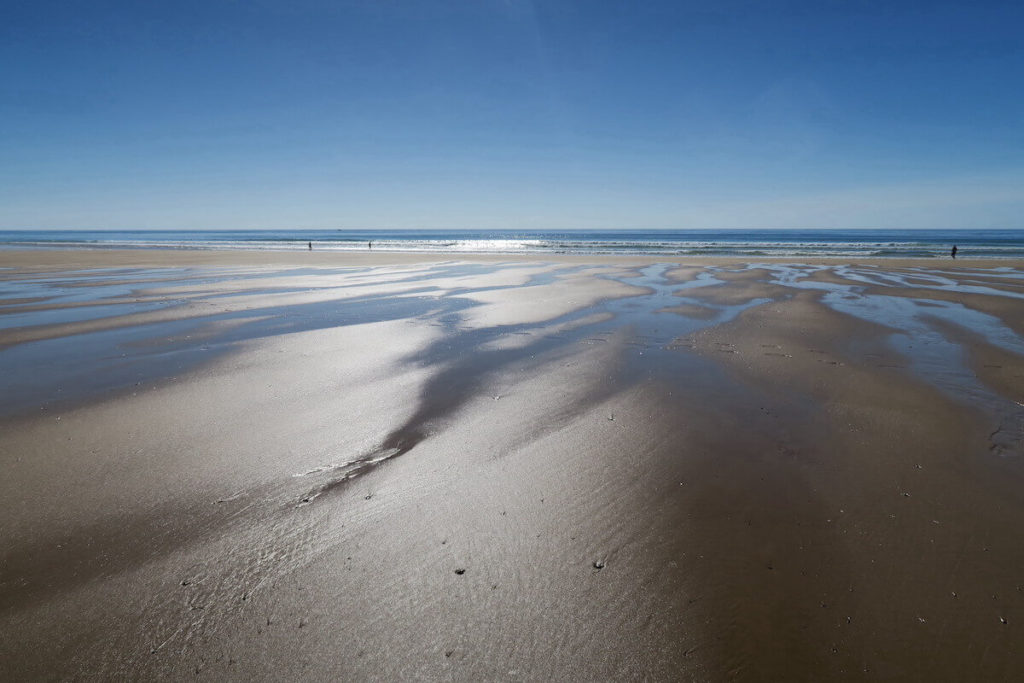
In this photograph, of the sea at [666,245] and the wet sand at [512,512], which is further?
the sea at [666,245]

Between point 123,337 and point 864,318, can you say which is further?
point 864,318

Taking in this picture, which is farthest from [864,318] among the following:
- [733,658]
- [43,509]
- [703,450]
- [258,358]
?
[43,509]

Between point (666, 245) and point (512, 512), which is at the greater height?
point (666, 245)

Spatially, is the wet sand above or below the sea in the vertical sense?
below

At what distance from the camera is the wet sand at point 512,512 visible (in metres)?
2.69

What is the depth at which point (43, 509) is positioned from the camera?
3863 mm

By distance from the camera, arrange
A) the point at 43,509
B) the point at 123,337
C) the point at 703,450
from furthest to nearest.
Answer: the point at 123,337 < the point at 703,450 < the point at 43,509

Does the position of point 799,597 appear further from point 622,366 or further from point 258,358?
point 258,358

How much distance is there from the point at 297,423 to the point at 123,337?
273 inches

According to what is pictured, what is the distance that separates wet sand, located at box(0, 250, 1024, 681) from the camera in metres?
2.69

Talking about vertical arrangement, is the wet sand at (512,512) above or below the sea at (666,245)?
below

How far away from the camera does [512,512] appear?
391 cm

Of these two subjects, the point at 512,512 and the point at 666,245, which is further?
the point at 666,245

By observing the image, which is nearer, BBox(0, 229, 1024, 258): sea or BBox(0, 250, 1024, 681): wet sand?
BBox(0, 250, 1024, 681): wet sand
